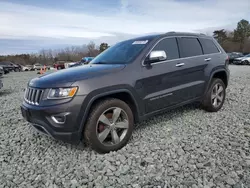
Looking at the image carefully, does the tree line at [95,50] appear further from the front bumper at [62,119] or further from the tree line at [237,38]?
the front bumper at [62,119]

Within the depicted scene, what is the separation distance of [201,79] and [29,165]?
11.5ft

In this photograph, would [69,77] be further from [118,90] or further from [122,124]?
[122,124]

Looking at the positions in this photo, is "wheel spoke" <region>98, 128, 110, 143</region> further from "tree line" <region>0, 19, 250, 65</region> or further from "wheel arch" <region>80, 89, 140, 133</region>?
"tree line" <region>0, 19, 250, 65</region>

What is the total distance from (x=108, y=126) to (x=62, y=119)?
2.20 ft

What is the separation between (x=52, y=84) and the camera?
2.87 m

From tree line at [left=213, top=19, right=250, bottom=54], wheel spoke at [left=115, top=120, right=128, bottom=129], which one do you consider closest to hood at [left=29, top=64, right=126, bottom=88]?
wheel spoke at [left=115, top=120, right=128, bottom=129]

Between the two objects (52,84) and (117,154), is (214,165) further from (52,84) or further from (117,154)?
(52,84)

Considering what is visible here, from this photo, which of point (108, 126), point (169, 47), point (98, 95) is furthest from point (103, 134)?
point (169, 47)

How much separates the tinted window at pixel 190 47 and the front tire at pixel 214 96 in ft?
2.65

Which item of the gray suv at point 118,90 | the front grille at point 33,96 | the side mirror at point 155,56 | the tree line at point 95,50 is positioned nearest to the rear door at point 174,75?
the gray suv at point 118,90

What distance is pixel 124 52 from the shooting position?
3924mm

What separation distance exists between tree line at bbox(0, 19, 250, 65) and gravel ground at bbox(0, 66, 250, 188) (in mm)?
46508

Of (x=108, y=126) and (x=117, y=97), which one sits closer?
(x=108, y=126)

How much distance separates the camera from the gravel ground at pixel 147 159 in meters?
2.49
